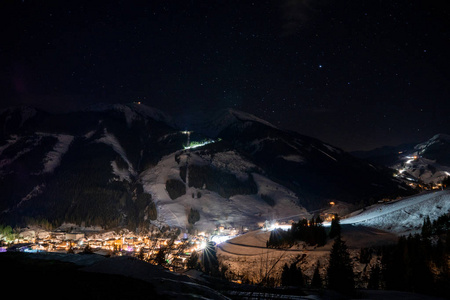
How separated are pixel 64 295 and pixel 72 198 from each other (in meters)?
168

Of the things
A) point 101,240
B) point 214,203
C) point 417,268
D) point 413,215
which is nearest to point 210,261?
point 417,268

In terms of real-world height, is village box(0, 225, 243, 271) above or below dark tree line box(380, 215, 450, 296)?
below

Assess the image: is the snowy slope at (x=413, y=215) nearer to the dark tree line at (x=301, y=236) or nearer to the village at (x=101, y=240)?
the dark tree line at (x=301, y=236)

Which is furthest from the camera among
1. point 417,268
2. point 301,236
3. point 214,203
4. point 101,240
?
point 214,203

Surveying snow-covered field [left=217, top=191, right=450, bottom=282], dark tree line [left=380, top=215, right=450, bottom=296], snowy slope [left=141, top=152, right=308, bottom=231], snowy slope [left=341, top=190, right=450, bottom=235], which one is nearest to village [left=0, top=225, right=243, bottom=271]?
snowy slope [left=141, top=152, right=308, bottom=231]

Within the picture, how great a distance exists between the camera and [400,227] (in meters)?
63.4

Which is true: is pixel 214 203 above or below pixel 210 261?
above

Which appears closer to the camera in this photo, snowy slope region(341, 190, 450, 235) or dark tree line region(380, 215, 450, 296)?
dark tree line region(380, 215, 450, 296)

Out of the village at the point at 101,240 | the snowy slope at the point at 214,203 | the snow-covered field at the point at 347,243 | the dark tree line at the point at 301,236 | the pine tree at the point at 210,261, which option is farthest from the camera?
the snowy slope at the point at 214,203

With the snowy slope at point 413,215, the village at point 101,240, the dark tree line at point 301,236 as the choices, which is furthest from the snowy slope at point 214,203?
the snowy slope at point 413,215

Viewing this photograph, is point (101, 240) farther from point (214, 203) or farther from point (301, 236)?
point (301, 236)

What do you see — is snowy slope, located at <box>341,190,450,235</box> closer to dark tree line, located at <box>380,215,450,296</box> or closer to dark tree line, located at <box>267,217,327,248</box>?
dark tree line, located at <box>267,217,327,248</box>

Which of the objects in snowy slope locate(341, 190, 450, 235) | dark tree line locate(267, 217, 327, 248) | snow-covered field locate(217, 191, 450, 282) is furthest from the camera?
snowy slope locate(341, 190, 450, 235)

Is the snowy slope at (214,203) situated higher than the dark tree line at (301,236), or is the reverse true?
the snowy slope at (214,203)
